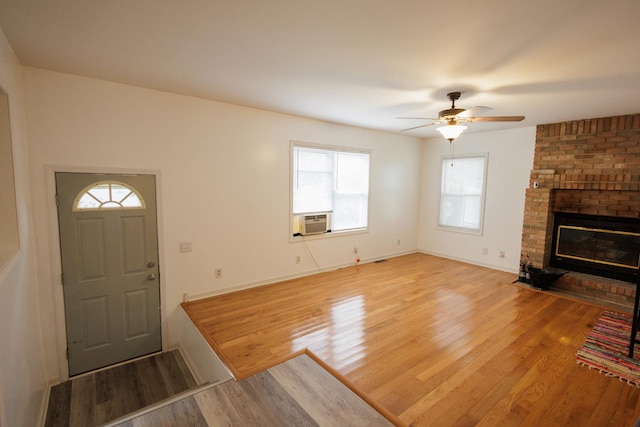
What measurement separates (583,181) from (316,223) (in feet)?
13.3

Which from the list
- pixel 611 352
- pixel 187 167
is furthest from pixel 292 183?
pixel 611 352

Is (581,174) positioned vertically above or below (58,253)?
above

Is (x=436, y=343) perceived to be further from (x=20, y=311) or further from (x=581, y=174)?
(x=581, y=174)

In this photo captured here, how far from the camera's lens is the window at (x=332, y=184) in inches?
183

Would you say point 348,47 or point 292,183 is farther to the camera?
point 292,183

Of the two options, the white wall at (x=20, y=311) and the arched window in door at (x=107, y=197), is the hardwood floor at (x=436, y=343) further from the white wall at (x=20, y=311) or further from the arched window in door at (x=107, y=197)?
the arched window in door at (x=107, y=197)

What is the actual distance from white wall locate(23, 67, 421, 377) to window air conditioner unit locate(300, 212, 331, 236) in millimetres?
203

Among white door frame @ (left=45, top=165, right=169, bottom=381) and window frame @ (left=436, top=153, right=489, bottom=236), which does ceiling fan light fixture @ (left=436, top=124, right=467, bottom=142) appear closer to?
window frame @ (left=436, top=153, right=489, bottom=236)

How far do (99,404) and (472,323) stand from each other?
3.84m

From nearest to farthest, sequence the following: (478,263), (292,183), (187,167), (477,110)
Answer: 1. (187,167)
2. (477,110)
3. (292,183)
4. (478,263)

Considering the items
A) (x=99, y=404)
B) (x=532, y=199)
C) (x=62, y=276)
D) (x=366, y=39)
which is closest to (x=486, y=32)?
(x=366, y=39)

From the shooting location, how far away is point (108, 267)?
10.1 ft

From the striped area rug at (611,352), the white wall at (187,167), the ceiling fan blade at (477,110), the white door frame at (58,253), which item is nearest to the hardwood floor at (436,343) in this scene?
the striped area rug at (611,352)

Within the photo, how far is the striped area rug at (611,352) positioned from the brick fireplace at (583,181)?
3.55 feet
